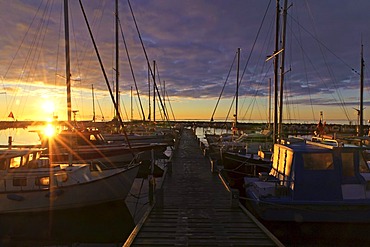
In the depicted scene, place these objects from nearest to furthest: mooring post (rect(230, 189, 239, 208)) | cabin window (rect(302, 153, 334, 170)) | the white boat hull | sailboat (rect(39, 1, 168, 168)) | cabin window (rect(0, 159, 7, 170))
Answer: mooring post (rect(230, 189, 239, 208)), cabin window (rect(302, 153, 334, 170)), the white boat hull, cabin window (rect(0, 159, 7, 170)), sailboat (rect(39, 1, 168, 168))

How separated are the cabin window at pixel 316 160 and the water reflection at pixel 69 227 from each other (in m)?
7.13

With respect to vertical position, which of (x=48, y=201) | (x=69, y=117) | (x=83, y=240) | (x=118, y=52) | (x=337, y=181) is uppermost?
(x=118, y=52)

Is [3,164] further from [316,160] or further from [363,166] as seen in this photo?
[363,166]

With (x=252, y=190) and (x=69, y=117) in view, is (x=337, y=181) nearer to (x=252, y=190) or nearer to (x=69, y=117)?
(x=252, y=190)

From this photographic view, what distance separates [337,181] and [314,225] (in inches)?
72.0

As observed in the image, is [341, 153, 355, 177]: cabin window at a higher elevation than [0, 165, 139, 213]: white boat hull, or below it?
higher

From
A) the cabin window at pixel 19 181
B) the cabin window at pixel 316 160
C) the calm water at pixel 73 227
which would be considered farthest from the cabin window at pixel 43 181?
the cabin window at pixel 316 160

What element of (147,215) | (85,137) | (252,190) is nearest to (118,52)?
(85,137)

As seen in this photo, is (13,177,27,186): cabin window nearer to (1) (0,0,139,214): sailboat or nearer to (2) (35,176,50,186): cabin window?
(1) (0,0,139,214): sailboat

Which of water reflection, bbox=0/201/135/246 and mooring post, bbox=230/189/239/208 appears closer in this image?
mooring post, bbox=230/189/239/208

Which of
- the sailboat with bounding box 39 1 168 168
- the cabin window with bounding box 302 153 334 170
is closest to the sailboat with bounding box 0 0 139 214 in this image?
the sailboat with bounding box 39 1 168 168

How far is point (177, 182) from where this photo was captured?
14250 millimetres

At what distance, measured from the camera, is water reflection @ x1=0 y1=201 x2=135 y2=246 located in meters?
11.3

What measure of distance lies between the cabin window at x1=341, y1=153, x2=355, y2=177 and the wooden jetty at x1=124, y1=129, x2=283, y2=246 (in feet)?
14.3
